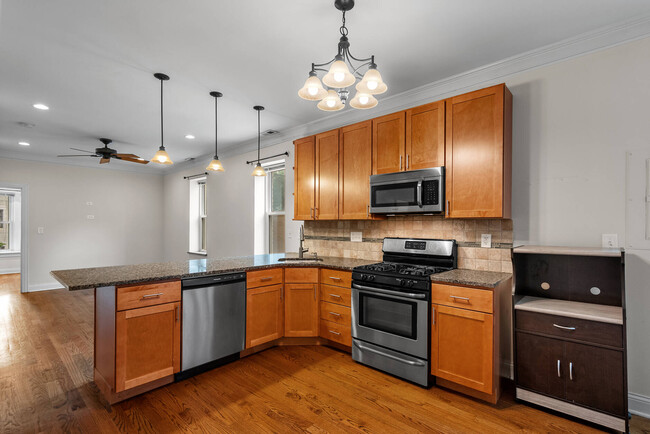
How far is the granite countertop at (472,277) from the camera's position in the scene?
7.54 ft

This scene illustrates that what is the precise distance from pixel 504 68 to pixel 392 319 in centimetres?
229

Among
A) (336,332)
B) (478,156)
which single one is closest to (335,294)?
(336,332)

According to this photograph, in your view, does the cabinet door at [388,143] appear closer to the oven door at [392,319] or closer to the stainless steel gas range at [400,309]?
the stainless steel gas range at [400,309]

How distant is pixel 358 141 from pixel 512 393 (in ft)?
8.33

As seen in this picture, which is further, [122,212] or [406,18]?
[122,212]

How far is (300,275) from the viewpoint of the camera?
11.0 ft

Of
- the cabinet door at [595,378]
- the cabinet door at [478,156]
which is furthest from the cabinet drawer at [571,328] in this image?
the cabinet door at [478,156]

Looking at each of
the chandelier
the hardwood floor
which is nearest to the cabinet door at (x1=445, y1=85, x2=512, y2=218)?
the chandelier

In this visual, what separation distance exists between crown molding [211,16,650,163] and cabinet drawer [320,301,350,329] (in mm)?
2103

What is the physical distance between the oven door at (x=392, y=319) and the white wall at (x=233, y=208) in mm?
1849

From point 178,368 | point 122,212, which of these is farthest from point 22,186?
point 178,368

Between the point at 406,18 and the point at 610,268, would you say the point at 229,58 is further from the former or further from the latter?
the point at 610,268

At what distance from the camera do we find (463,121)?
8.80ft

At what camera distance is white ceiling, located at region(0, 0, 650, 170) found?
2.08 meters
